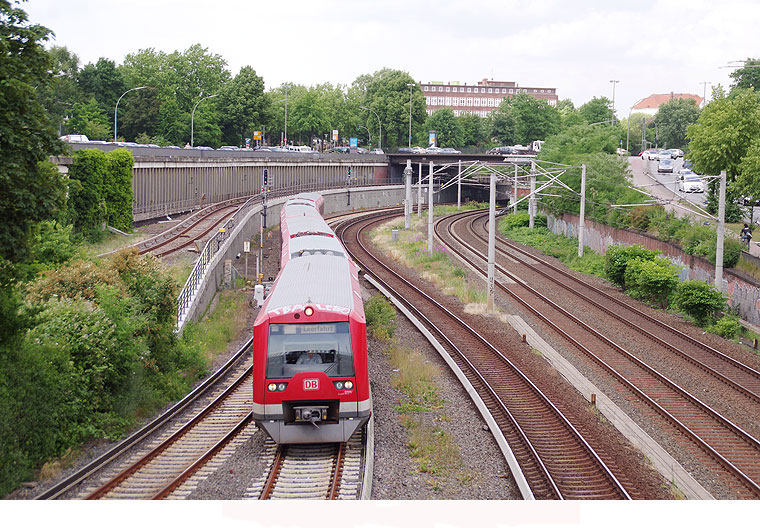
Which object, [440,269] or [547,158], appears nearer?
[440,269]

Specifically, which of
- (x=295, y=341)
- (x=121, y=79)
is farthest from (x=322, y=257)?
(x=121, y=79)

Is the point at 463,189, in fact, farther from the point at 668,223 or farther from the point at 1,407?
the point at 1,407

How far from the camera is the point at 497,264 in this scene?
44.3 m

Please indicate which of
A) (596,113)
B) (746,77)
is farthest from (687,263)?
(596,113)

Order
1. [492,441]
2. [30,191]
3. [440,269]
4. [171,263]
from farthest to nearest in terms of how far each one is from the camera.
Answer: [440,269] → [171,263] → [492,441] → [30,191]

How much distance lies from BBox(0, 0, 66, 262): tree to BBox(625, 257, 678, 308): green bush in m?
27.6

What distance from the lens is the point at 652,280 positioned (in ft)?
112

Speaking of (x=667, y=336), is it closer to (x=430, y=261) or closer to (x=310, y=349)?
(x=310, y=349)

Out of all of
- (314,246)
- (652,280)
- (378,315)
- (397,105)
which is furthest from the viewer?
(397,105)

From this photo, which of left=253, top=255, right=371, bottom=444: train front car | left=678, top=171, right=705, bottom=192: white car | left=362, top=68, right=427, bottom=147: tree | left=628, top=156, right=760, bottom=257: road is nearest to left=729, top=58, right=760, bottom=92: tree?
left=628, top=156, right=760, bottom=257: road

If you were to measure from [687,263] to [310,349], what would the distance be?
94.4 feet

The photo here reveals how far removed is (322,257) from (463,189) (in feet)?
294

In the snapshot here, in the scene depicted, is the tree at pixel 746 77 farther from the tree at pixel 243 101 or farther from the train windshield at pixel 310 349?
the train windshield at pixel 310 349

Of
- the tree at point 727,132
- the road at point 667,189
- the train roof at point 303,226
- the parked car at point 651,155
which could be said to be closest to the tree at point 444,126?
the road at point 667,189
